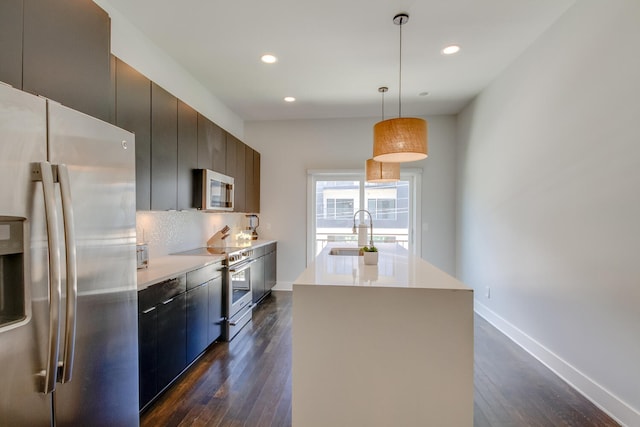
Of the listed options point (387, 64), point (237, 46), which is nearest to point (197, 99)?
point (237, 46)

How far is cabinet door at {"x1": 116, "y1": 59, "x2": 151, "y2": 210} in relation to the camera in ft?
6.48

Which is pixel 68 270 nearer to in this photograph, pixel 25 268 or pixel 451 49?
pixel 25 268

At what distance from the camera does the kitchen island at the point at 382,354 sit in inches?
61.2

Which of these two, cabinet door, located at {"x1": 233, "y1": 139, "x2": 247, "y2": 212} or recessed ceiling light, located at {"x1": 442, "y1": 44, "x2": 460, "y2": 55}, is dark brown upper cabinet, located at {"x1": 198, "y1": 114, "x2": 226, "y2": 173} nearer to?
cabinet door, located at {"x1": 233, "y1": 139, "x2": 247, "y2": 212}

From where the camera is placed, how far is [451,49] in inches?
113

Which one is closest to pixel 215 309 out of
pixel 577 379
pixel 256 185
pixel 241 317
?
pixel 241 317

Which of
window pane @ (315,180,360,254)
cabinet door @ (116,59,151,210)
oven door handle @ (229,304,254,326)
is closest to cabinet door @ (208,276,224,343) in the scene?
oven door handle @ (229,304,254,326)

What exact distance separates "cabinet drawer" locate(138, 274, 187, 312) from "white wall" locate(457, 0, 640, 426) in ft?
9.90

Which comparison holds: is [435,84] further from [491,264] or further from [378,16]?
[491,264]

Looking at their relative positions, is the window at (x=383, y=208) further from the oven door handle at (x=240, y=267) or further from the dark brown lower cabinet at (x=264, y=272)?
the oven door handle at (x=240, y=267)

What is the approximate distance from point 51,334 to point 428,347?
5.32ft

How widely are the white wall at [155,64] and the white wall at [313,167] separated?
1.17 meters

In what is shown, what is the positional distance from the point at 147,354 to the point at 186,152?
170 cm

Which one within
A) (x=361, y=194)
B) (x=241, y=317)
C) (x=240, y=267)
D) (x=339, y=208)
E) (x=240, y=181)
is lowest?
(x=241, y=317)
